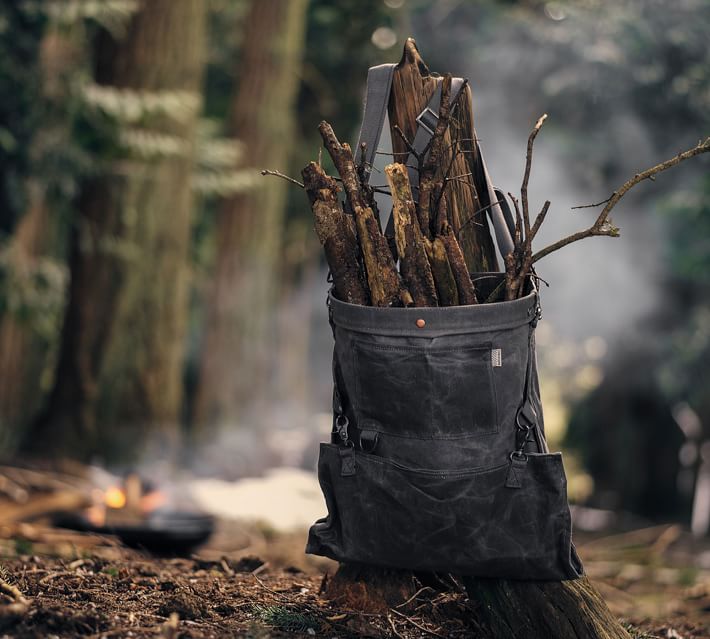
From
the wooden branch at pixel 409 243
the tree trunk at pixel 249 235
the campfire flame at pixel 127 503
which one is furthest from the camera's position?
the tree trunk at pixel 249 235

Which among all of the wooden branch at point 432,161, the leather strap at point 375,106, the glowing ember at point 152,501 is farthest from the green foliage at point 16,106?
the wooden branch at point 432,161

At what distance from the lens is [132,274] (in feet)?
28.8

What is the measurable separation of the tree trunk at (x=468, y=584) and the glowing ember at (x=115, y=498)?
2.63 metres

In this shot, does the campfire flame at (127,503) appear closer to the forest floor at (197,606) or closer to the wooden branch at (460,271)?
the forest floor at (197,606)

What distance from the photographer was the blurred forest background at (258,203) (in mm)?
8531

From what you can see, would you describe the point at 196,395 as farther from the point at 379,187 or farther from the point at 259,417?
the point at 379,187

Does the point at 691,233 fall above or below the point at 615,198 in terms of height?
above

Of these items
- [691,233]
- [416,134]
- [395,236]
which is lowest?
[395,236]

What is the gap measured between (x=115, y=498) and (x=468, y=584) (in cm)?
317

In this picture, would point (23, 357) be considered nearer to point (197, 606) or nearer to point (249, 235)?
point (249, 235)

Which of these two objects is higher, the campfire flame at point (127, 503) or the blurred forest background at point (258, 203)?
the blurred forest background at point (258, 203)

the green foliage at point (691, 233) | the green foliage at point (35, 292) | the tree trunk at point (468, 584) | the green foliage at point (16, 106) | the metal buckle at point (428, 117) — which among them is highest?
the green foliage at point (16, 106)

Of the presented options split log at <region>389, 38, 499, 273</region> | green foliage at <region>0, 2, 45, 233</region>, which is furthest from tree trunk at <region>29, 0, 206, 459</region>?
split log at <region>389, 38, 499, 273</region>

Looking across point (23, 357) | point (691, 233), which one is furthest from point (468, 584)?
point (23, 357)
